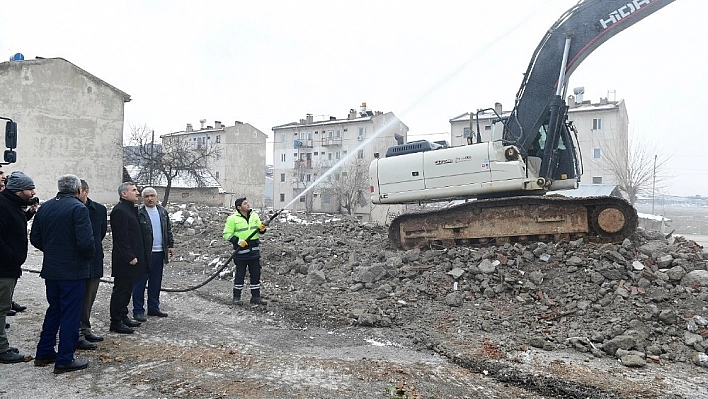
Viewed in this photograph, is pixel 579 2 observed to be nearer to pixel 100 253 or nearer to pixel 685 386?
pixel 685 386

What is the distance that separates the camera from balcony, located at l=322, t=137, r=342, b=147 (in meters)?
51.9

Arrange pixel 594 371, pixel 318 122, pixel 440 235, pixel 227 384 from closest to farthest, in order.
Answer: pixel 227 384
pixel 594 371
pixel 440 235
pixel 318 122

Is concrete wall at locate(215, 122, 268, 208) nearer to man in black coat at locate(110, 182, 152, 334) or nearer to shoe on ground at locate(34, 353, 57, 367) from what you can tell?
man in black coat at locate(110, 182, 152, 334)

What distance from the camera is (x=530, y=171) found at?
10039mm

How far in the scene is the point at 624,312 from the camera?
6.94m

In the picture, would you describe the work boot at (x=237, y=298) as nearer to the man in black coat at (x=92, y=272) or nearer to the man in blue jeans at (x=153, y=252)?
the man in blue jeans at (x=153, y=252)

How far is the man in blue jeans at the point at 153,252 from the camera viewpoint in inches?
280

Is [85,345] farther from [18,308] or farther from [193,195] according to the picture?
[193,195]

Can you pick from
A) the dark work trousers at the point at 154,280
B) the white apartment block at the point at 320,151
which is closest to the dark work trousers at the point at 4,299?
the dark work trousers at the point at 154,280

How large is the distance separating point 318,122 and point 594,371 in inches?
1945

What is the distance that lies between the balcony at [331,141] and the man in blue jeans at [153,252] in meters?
44.7

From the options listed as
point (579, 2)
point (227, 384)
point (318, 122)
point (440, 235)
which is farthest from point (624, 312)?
point (318, 122)

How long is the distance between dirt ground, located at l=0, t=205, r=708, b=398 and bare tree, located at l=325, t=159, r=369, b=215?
1346 inches

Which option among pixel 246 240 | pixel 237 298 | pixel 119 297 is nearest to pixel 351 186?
pixel 237 298
